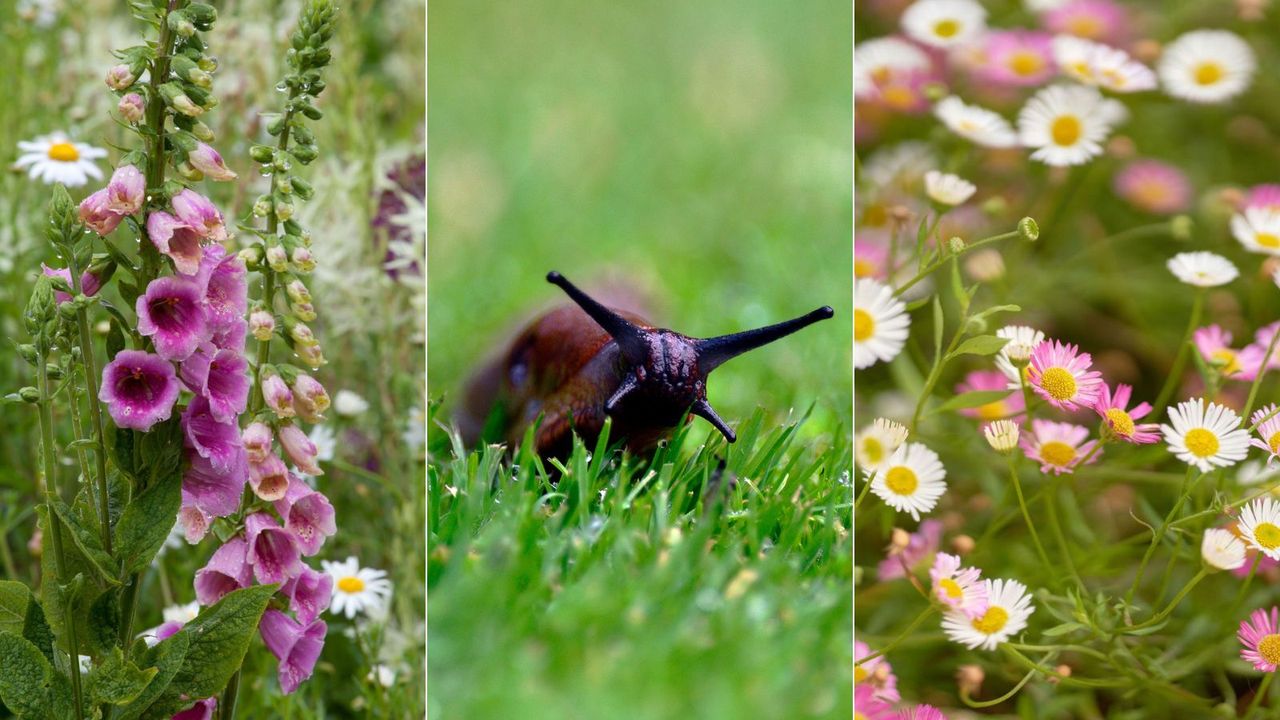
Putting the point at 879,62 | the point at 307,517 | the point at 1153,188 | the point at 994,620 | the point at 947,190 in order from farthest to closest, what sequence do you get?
the point at 1153,188 < the point at 879,62 < the point at 947,190 < the point at 994,620 < the point at 307,517

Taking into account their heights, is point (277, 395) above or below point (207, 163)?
below

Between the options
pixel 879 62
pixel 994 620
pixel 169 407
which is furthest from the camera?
pixel 879 62

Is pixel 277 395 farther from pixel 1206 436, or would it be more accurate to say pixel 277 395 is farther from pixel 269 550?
pixel 1206 436

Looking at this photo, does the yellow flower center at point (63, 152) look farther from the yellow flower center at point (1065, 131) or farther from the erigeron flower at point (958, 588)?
the yellow flower center at point (1065, 131)

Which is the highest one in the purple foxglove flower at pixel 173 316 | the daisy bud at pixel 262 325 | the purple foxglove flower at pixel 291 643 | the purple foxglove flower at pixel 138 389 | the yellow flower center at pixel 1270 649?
the purple foxglove flower at pixel 173 316

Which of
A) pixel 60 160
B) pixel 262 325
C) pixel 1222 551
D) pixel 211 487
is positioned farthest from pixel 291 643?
pixel 1222 551

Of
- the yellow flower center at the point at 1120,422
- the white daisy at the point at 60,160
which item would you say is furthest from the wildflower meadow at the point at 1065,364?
the white daisy at the point at 60,160

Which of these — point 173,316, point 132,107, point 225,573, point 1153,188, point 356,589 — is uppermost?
point 132,107

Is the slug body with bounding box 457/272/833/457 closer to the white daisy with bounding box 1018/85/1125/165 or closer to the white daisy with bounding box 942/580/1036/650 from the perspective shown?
the white daisy with bounding box 942/580/1036/650
